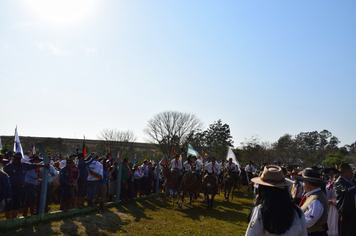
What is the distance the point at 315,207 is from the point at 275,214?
1.63 meters

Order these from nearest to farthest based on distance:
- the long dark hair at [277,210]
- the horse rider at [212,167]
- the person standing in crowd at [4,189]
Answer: the long dark hair at [277,210]
the person standing in crowd at [4,189]
the horse rider at [212,167]

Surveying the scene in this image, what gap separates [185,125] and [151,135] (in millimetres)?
7004

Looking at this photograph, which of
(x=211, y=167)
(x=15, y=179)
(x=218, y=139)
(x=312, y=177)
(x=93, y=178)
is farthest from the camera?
(x=218, y=139)

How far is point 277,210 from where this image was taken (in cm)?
284

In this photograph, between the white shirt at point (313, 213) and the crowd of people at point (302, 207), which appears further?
the white shirt at point (313, 213)

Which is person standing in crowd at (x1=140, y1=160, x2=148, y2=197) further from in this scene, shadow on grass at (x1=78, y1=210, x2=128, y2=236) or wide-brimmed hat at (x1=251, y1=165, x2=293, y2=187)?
wide-brimmed hat at (x1=251, y1=165, x2=293, y2=187)

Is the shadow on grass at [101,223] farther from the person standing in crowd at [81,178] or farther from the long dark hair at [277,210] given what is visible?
the long dark hair at [277,210]

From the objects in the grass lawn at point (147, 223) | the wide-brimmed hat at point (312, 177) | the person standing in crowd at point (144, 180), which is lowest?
the grass lawn at point (147, 223)

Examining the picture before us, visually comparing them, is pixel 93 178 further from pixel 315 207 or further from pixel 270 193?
pixel 270 193

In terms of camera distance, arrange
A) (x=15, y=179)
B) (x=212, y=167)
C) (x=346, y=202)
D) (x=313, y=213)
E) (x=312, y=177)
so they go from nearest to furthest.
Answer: (x=313, y=213) → (x=312, y=177) → (x=346, y=202) → (x=15, y=179) → (x=212, y=167)

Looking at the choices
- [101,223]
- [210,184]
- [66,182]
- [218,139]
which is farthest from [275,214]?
[218,139]

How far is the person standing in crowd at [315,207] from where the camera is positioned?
158 inches

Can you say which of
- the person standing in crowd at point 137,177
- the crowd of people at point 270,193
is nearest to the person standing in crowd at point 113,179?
the crowd of people at point 270,193

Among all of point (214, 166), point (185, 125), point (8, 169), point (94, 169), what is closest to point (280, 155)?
point (185, 125)
